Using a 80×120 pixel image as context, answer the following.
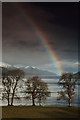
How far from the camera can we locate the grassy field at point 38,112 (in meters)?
3.44

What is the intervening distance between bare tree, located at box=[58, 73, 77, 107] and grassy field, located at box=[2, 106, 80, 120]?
0.16 metres

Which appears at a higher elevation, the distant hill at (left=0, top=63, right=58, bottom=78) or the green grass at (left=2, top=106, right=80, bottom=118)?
the distant hill at (left=0, top=63, right=58, bottom=78)

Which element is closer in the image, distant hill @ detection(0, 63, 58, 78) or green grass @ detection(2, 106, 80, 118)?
green grass @ detection(2, 106, 80, 118)

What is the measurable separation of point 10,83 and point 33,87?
37cm

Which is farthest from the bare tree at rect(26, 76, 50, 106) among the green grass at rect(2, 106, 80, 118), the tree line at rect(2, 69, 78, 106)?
the green grass at rect(2, 106, 80, 118)

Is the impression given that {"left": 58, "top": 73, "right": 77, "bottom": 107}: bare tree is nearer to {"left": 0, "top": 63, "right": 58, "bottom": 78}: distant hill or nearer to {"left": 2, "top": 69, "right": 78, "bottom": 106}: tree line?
{"left": 2, "top": 69, "right": 78, "bottom": 106}: tree line

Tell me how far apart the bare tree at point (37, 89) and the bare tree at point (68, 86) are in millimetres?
227

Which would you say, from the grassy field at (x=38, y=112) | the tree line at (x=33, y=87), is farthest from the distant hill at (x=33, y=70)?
the grassy field at (x=38, y=112)

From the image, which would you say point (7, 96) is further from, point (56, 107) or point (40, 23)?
Answer: point (40, 23)

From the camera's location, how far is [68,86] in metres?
3.62

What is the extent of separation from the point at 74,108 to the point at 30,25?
1455 millimetres

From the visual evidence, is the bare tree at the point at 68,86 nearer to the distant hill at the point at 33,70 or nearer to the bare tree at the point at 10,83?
the distant hill at the point at 33,70

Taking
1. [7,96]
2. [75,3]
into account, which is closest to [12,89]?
[7,96]

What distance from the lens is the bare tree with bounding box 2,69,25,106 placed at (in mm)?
3584
